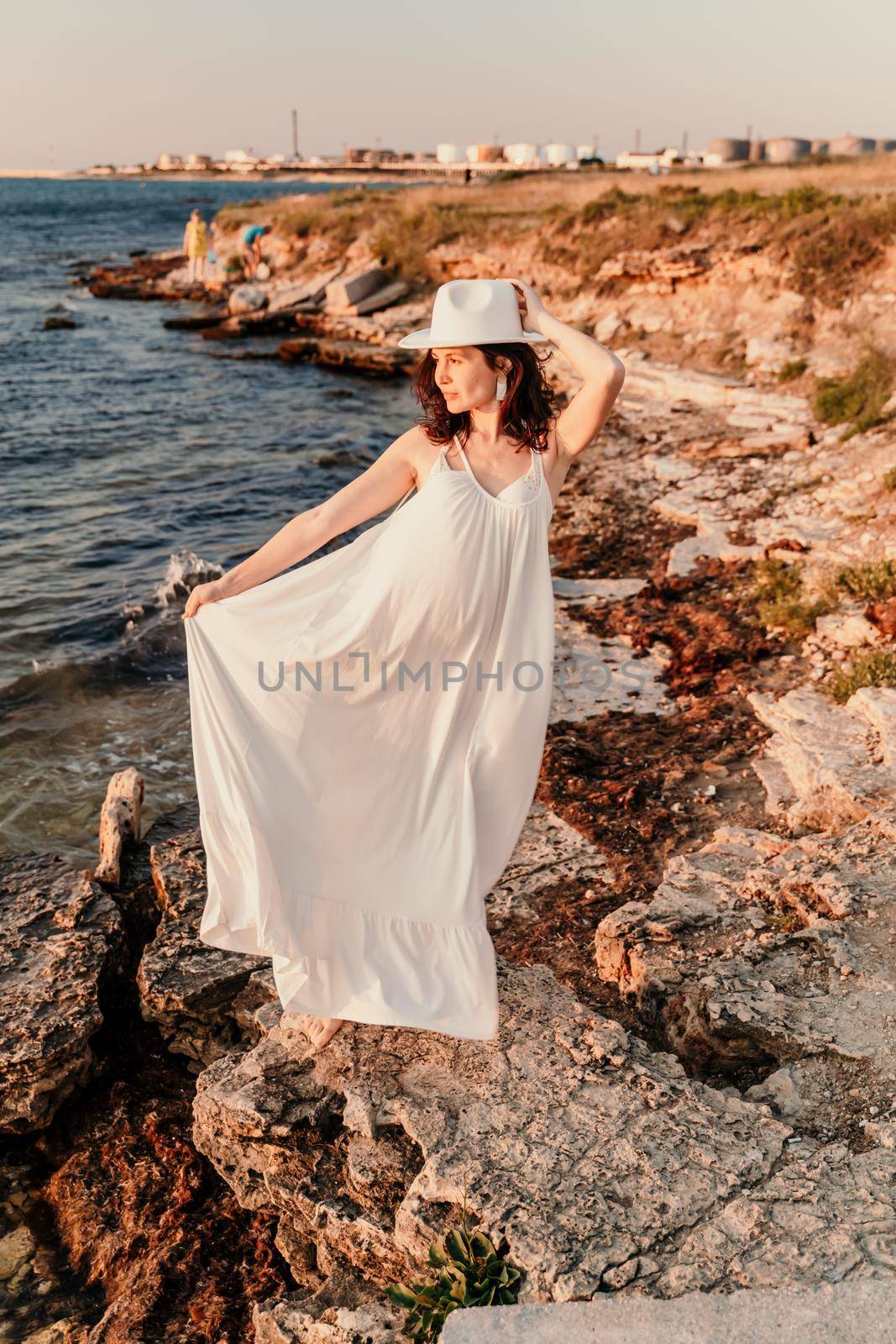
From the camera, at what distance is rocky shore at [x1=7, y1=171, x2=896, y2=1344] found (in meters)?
2.79

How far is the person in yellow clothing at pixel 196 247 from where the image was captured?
3278cm

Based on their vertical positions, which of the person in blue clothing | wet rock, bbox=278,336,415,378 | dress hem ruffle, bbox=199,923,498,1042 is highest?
the person in blue clothing

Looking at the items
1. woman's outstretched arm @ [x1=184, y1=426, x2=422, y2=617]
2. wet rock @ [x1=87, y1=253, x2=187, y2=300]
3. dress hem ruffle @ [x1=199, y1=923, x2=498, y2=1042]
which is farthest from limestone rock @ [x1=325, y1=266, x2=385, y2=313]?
dress hem ruffle @ [x1=199, y1=923, x2=498, y2=1042]

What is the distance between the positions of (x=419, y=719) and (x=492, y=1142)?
4.34 ft

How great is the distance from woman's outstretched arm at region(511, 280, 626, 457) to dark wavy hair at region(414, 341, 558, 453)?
0.08m

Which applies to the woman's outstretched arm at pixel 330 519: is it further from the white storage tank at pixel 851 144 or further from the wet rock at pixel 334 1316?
the white storage tank at pixel 851 144

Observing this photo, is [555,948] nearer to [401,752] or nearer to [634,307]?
[401,752]

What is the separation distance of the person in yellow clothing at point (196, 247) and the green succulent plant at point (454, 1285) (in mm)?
34044

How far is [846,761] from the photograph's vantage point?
5297mm

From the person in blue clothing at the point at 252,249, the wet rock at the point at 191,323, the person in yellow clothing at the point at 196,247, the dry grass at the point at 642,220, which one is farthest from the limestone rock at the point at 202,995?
the person in yellow clothing at the point at 196,247

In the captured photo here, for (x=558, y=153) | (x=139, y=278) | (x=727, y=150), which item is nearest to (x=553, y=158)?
(x=558, y=153)

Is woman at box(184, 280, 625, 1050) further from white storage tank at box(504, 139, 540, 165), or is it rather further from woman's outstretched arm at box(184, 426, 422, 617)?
white storage tank at box(504, 139, 540, 165)

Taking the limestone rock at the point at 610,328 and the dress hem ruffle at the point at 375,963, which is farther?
the limestone rock at the point at 610,328

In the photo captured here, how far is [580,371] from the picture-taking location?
3.57m
